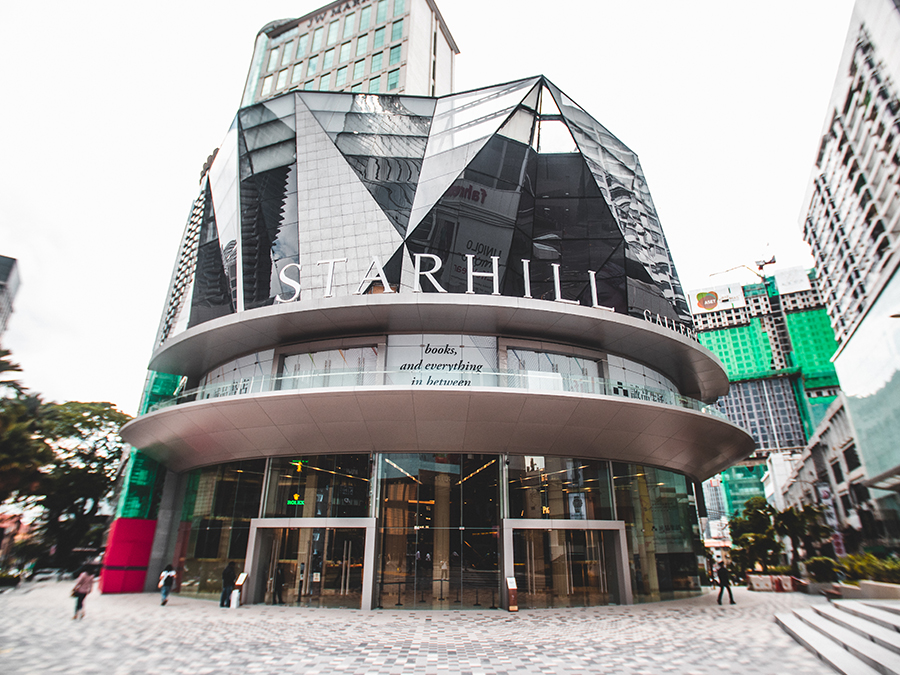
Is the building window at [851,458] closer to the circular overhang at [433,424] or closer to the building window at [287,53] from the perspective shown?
the circular overhang at [433,424]

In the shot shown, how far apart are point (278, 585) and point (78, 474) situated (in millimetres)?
29864

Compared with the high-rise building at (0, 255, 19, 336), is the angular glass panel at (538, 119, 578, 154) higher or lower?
lower

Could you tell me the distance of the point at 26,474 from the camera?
A: 2188cm

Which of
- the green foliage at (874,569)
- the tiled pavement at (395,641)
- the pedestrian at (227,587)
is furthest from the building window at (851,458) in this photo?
the pedestrian at (227,587)

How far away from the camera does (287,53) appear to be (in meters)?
45.8

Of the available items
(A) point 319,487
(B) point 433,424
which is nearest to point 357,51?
(B) point 433,424

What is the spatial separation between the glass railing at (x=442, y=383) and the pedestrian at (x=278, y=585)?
694 cm

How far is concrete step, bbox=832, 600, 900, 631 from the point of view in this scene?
1002cm

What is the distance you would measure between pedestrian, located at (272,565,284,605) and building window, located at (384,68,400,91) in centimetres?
3549

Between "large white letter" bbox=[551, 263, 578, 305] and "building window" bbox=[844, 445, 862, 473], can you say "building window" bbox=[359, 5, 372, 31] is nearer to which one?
"large white letter" bbox=[551, 263, 578, 305]

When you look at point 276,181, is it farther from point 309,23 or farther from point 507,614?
point 309,23

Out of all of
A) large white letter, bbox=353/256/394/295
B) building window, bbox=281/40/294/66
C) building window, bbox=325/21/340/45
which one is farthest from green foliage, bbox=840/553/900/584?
building window, bbox=281/40/294/66

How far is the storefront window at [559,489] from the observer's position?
18828 millimetres

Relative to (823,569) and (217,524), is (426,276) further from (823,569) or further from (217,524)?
(823,569)
